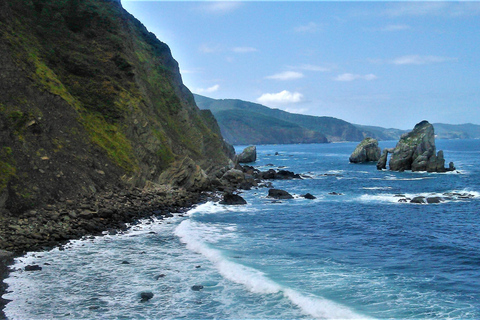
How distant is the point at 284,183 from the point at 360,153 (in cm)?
5015

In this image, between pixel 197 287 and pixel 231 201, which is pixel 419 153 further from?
pixel 197 287

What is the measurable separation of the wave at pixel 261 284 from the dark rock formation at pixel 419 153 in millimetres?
62817

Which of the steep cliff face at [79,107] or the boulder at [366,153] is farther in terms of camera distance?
the boulder at [366,153]

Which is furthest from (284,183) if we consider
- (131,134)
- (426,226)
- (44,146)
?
(44,146)

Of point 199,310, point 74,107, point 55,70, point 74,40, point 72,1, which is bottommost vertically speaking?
point 199,310

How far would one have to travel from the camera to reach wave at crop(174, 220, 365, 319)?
14.7 metres

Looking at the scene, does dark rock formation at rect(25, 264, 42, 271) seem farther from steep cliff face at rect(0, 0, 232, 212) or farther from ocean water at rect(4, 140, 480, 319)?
steep cliff face at rect(0, 0, 232, 212)

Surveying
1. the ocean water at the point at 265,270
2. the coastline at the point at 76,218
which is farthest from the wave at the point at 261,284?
the coastline at the point at 76,218

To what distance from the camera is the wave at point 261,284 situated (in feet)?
48.1

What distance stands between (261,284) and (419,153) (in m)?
69.6

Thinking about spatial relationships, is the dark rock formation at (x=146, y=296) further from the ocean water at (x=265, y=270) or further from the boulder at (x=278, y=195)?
the boulder at (x=278, y=195)

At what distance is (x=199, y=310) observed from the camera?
14.8m

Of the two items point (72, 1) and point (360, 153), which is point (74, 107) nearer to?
point (72, 1)

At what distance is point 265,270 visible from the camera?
19203 millimetres
